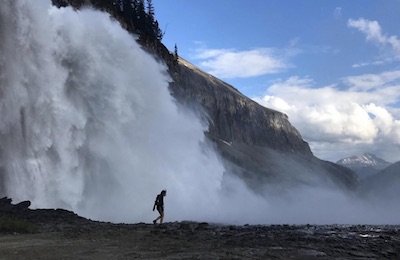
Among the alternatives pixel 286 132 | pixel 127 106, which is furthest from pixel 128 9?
pixel 286 132

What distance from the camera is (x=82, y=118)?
2534 cm

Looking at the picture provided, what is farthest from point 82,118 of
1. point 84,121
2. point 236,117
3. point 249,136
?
point 249,136

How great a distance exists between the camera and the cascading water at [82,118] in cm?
2219

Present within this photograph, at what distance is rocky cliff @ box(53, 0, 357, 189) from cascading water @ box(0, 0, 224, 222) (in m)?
28.3

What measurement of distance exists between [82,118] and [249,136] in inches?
3199

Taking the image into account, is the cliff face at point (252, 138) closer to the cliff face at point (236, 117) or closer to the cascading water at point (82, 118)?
the cliff face at point (236, 117)

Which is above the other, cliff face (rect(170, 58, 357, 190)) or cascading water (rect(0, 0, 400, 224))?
cliff face (rect(170, 58, 357, 190))

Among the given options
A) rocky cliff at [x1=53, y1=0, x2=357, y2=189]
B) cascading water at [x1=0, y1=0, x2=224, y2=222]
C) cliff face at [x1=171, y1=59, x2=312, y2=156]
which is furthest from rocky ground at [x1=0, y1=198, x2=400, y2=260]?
cliff face at [x1=171, y1=59, x2=312, y2=156]

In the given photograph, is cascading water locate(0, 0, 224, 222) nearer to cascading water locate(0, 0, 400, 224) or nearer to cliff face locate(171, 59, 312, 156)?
cascading water locate(0, 0, 400, 224)

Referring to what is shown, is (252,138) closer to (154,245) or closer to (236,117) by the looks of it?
(236,117)

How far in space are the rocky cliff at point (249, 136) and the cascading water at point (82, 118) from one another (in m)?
28.3

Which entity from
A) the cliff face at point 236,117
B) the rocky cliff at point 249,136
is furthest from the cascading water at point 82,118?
the cliff face at point 236,117

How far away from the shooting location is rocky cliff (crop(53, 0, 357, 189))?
255ft

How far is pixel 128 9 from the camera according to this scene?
187 feet
